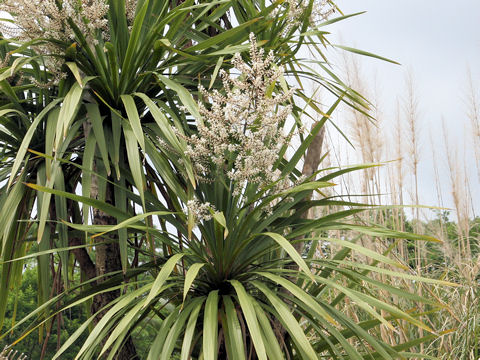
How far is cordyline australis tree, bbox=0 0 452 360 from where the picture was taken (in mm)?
1774

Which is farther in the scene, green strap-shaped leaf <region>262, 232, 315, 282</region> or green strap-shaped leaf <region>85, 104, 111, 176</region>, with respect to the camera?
green strap-shaped leaf <region>85, 104, 111, 176</region>

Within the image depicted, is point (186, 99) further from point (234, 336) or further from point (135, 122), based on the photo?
point (234, 336)

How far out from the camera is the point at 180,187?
203 cm

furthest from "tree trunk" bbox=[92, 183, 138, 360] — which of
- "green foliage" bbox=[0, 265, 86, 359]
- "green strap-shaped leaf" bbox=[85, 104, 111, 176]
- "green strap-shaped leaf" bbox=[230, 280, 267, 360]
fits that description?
"green foliage" bbox=[0, 265, 86, 359]

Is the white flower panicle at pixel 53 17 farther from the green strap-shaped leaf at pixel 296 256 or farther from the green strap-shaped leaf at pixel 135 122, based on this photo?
the green strap-shaped leaf at pixel 296 256

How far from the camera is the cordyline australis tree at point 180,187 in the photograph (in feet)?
5.82

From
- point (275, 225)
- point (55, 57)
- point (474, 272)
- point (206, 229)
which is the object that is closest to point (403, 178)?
point (474, 272)

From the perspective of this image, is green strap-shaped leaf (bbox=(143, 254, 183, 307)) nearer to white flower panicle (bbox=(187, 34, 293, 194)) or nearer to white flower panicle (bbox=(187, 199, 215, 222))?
white flower panicle (bbox=(187, 199, 215, 222))

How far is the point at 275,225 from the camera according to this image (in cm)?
218

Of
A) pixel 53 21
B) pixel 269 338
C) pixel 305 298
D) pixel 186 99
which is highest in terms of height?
pixel 53 21

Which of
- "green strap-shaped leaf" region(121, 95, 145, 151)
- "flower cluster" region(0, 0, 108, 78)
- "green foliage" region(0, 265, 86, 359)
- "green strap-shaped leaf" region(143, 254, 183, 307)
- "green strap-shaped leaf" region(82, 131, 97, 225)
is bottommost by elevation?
"green foliage" region(0, 265, 86, 359)

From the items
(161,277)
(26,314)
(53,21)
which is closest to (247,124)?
(161,277)

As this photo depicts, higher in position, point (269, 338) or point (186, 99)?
point (186, 99)

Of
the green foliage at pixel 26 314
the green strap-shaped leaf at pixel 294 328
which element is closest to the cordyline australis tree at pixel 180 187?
the green strap-shaped leaf at pixel 294 328
